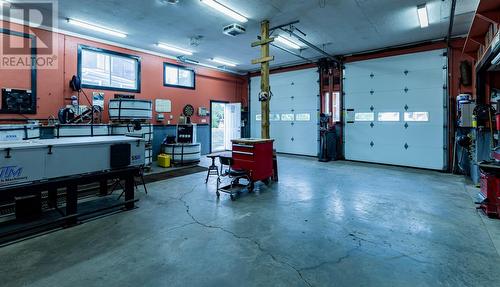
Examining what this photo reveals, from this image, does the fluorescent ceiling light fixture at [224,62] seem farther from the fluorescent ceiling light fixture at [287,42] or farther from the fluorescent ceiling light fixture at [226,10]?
the fluorescent ceiling light fixture at [226,10]

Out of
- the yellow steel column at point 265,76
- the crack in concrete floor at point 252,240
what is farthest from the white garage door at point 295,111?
the crack in concrete floor at point 252,240

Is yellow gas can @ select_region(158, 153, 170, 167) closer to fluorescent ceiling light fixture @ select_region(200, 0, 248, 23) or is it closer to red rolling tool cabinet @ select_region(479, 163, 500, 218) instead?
fluorescent ceiling light fixture @ select_region(200, 0, 248, 23)

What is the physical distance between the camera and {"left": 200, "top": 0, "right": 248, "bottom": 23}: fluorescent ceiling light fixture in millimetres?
4833

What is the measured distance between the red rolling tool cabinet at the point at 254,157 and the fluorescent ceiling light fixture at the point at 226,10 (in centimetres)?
259

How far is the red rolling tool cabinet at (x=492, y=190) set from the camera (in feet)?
11.7

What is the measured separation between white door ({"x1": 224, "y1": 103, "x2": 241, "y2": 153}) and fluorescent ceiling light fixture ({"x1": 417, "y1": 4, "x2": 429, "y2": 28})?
22.7 feet

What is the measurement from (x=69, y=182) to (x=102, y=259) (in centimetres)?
127

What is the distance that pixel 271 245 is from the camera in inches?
110

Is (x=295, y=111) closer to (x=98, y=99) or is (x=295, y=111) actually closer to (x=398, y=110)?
(x=398, y=110)

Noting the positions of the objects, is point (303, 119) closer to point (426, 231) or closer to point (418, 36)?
point (418, 36)

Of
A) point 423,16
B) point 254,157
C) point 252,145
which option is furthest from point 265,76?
point 423,16

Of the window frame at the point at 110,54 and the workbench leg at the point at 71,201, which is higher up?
the window frame at the point at 110,54

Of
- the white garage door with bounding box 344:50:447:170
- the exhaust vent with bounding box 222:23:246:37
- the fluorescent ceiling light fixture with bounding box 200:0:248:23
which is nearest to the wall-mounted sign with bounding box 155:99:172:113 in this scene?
the exhaust vent with bounding box 222:23:246:37

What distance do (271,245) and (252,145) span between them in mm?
2372
